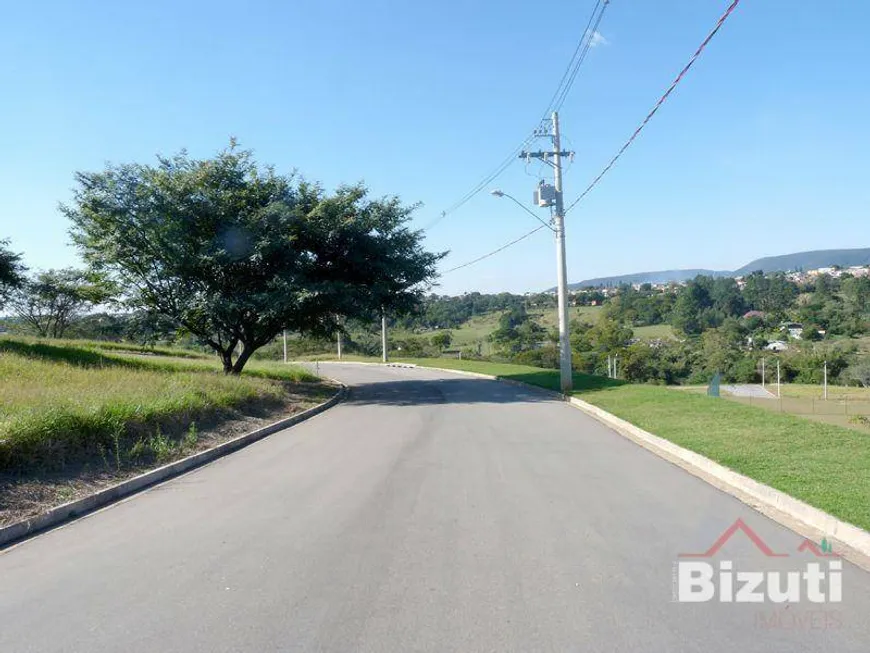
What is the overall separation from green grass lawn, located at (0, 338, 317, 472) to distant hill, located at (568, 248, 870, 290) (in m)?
93.2

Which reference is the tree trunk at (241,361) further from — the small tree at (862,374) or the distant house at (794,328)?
the distant house at (794,328)

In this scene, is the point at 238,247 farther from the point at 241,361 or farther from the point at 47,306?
the point at 47,306

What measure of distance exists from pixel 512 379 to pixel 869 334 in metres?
34.1

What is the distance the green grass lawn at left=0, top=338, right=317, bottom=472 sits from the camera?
828 centimetres

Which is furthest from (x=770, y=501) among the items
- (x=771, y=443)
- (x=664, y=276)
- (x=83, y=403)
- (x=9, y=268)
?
(x=664, y=276)

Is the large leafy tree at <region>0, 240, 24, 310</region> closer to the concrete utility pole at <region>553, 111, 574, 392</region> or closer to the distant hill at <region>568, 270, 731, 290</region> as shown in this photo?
the concrete utility pole at <region>553, 111, 574, 392</region>

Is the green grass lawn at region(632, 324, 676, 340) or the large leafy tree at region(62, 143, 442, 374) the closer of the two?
the large leafy tree at region(62, 143, 442, 374)

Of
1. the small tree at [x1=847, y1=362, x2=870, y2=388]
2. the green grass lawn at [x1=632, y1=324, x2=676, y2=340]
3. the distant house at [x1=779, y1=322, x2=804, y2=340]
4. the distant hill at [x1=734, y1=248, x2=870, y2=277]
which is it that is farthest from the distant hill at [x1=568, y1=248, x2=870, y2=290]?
the small tree at [x1=847, y1=362, x2=870, y2=388]

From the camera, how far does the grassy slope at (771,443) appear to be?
6945mm

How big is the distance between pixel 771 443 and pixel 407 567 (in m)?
7.21

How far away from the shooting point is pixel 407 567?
5.17 m

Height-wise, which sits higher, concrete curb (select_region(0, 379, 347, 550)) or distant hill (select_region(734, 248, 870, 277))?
distant hill (select_region(734, 248, 870, 277))

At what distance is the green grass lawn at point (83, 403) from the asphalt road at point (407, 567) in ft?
4.91

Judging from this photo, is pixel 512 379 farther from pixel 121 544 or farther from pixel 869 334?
pixel 869 334
